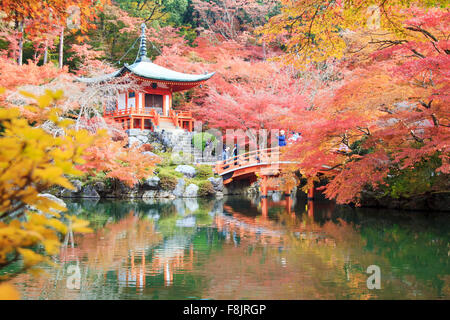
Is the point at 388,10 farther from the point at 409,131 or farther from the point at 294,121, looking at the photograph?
the point at 294,121

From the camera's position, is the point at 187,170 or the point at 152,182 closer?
the point at 152,182

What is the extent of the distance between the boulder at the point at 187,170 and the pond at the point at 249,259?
637cm

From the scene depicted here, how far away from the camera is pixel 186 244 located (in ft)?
24.6

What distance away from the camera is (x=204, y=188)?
689 inches

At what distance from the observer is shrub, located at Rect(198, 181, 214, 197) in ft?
57.4

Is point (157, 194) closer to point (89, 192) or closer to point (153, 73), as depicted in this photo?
point (89, 192)

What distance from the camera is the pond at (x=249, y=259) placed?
468cm

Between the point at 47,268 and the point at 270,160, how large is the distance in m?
12.0

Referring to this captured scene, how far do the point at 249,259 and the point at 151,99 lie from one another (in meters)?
16.6

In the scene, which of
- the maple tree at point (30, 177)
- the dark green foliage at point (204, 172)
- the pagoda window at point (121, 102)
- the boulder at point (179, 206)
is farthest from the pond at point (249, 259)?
the pagoda window at point (121, 102)

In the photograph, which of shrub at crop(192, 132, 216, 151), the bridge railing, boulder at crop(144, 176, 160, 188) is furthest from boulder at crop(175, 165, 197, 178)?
shrub at crop(192, 132, 216, 151)

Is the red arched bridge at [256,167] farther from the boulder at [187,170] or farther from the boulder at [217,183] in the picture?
the boulder at [187,170]

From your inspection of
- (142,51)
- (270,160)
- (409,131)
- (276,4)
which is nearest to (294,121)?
(409,131)

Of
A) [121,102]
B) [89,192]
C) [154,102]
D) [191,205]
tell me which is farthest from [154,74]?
[191,205]
